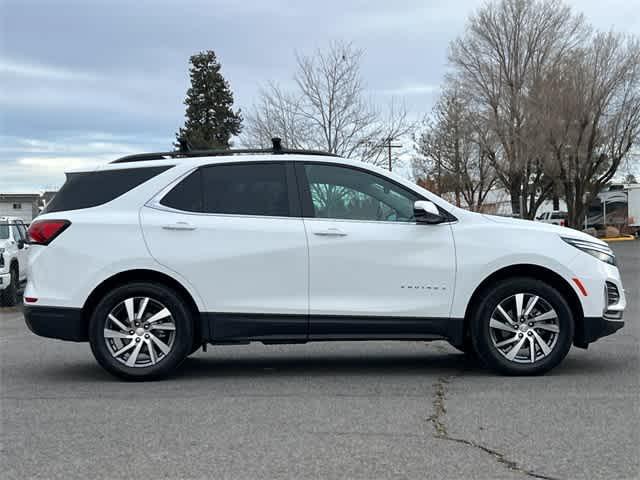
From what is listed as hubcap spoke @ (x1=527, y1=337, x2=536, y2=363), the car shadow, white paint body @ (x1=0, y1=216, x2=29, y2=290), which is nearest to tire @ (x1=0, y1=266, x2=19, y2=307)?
white paint body @ (x1=0, y1=216, x2=29, y2=290)

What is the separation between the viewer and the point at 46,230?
6953 mm

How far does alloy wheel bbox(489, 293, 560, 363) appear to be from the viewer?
6.89 metres

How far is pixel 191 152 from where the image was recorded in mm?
7344

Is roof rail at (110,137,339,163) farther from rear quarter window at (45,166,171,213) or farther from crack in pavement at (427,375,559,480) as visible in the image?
crack in pavement at (427,375,559,480)

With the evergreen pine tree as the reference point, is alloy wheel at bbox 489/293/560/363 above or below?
below

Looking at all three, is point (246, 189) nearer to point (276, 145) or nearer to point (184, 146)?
point (276, 145)

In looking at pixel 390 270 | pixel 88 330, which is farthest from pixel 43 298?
pixel 390 270

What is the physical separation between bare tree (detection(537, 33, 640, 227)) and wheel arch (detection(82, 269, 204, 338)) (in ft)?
119

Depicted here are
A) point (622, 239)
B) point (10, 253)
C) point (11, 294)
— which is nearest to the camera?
point (11, 294)

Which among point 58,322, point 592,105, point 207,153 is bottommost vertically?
point 58,322

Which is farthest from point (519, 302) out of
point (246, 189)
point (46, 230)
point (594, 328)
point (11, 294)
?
point (11, 294)

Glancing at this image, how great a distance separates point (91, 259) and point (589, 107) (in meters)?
37.1

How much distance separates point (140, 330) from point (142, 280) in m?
0.41

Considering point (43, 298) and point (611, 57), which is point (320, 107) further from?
point (43, 298)
